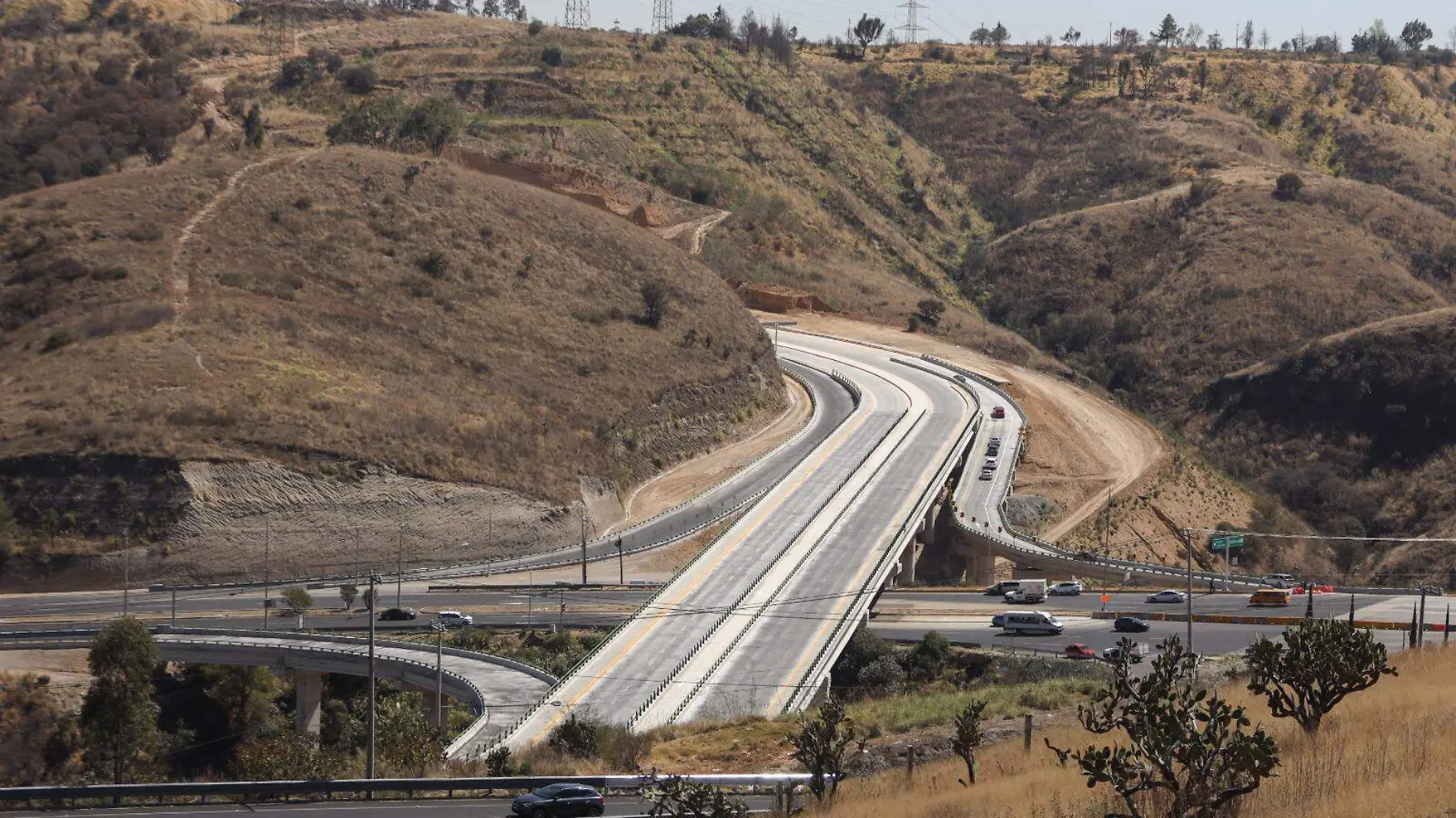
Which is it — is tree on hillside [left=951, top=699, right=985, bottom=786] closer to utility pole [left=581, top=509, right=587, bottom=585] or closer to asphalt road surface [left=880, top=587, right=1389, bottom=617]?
asphalt road surface [left=880, top=587, right=1389, bottom=617]

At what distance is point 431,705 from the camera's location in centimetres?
5438

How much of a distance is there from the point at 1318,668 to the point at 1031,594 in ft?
142

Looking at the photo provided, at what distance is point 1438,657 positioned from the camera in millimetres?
34156

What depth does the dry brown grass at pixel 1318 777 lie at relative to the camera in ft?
66.7

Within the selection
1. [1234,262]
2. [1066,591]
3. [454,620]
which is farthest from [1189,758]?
[1234,262]

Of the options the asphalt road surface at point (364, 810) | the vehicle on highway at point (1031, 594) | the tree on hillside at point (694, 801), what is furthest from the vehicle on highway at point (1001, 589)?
the tree on hillside at point (694, 801)

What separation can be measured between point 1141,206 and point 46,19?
4691 inches

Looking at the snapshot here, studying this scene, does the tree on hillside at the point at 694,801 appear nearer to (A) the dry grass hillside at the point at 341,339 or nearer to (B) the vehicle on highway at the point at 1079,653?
(B) the vehicle on highway at the point at 1079,653

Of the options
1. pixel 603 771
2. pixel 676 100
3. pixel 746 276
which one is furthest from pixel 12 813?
pixel 676 100

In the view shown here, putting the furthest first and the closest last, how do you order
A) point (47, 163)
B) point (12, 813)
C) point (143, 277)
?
point (47, 163)
point (143, 277)
point (12, 813)

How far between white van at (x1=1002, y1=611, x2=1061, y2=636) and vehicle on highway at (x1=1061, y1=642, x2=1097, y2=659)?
13.8ft

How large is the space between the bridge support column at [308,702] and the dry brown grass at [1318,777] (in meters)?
31.0

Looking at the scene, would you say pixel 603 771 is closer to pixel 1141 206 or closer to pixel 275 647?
pixel 275 647

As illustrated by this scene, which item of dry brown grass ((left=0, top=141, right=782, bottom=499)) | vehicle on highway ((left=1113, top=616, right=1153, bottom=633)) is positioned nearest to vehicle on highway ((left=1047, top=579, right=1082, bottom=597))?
vehicle on highway ((left=1113, top=616, right=1153, bottom=633))
